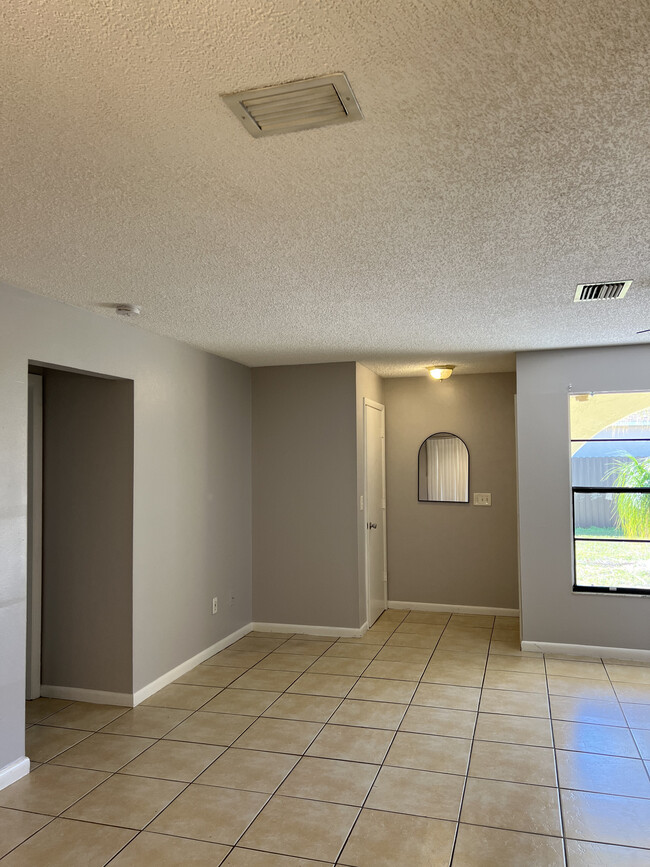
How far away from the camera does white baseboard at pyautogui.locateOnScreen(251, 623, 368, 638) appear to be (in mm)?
5766

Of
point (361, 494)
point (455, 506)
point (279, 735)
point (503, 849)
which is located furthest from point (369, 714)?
point (455, 506)

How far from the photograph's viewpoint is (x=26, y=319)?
341 cm

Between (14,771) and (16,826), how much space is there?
0.46 m

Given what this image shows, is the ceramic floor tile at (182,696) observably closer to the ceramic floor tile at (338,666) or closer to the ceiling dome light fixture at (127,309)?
the ceramic floor tile at (338,666)

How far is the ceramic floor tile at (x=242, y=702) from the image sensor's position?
4.10m

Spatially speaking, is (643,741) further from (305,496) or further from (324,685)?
(305,496)

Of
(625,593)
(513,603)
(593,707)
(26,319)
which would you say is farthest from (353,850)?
(513,603)

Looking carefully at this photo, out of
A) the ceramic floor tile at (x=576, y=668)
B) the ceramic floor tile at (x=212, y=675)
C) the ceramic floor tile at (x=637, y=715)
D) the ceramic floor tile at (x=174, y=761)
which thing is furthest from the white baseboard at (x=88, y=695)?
the ceramic floor tile at (x=637, y=715)

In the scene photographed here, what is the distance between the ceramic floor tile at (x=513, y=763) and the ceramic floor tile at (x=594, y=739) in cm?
17

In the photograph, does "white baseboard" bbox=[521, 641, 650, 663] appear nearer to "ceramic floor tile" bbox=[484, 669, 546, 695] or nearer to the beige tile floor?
the beige tile floor

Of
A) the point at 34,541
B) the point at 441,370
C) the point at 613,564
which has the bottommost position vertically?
the point at 613,564

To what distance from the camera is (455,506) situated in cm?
667

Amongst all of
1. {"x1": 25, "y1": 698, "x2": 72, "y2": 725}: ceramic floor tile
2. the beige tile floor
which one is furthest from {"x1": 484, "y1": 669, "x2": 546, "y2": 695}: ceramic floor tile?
{"x1": 25, "y1": 698, "x2": 72, "y2": 725}: ceramic floor tile

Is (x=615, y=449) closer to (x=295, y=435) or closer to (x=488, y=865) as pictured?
(x=295, y=435)
